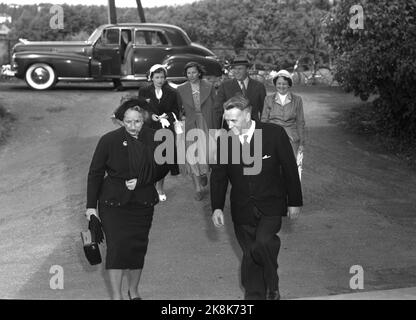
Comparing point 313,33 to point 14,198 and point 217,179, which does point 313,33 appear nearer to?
point 14,198

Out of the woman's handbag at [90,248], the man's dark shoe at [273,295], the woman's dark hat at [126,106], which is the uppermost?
the woman's dark hat at [126,106]

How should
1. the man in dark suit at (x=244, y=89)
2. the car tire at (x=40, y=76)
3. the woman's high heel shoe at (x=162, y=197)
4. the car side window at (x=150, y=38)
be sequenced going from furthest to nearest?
the car tire at (x=40, y=76) < the car side window at (x=150, y=38) < the woman's high heel shoe at (x=162, y=197) < the man in dark suit at (x=244, y=89)

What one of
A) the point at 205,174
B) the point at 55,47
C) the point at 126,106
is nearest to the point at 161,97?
the point at 205,174

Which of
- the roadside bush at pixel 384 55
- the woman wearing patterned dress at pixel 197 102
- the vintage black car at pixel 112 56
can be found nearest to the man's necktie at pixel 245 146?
the woman wearing patterned dress at pixel 197 102

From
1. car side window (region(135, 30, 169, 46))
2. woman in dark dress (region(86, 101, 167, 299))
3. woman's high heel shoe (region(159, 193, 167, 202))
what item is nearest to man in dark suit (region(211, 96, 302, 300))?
woman in dark dress (region(86, 101, 167, 299))

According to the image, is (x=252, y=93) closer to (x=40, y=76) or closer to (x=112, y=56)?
(x=112, y=56)

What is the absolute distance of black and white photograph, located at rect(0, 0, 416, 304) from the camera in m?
7.06

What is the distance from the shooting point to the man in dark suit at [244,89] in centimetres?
1112

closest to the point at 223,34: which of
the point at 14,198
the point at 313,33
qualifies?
the point at 313,33

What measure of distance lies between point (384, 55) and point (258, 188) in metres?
9.89

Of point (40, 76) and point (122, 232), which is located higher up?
point (122, 232)

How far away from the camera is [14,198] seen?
43.3ft

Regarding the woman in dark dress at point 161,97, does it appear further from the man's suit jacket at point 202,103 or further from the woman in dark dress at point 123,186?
the woman in dark dress at point 123,186

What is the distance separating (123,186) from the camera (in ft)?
22.9
